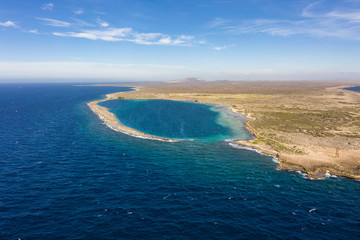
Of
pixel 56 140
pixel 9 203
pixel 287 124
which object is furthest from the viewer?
pixel 287 124

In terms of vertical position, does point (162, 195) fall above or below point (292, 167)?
below

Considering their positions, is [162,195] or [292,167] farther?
[292,167]

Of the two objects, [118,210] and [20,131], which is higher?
[20,131]

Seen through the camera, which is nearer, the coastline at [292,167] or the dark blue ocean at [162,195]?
the dark blue ocean at [162,195]

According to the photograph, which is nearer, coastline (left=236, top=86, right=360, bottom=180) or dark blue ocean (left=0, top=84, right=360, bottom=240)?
dark blue ocean (left=0, top=84, right=360, bottom=240)

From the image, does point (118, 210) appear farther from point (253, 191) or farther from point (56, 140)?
point (56, 140)

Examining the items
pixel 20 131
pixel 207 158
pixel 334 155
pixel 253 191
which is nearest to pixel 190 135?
pixel 207 158

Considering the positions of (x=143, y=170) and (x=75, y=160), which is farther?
(x=75, y=160)

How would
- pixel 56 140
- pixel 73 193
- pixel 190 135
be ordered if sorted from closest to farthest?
pixel 73 193 < pixel 56 140 < pixel 190 135
